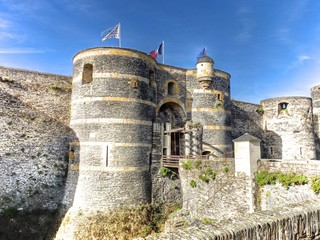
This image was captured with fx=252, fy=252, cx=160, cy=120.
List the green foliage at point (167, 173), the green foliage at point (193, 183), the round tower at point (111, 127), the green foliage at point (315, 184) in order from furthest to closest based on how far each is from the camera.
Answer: the green foliage at point (167, 173) → the green foliage at point (193, 183) → the round tower at point (111, 127) → the green foliage at point (315, 184)

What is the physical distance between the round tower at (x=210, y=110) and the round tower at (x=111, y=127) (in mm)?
4818

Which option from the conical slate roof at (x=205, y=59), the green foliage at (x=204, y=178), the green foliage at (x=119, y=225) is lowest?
the green foliage at (x=119, y=225)

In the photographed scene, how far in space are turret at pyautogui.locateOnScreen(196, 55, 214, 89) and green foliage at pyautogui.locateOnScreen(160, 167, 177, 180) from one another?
268 inches

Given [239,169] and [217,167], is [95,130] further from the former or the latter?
[239,169]

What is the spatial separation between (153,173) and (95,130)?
14.2 feet

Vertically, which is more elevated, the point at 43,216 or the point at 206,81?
the point at 206,81

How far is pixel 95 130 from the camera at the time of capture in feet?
46.0

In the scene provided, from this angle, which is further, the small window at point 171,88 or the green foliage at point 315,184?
the small window at point 171,88

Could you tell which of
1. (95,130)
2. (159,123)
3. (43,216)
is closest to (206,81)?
(159,123)

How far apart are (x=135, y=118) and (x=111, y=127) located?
4.80 ft

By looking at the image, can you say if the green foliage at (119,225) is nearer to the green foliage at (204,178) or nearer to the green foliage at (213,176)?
the green foliage at (204,178)

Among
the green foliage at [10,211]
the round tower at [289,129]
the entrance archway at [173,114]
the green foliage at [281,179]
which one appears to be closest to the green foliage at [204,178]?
the green foliage at [281,179]

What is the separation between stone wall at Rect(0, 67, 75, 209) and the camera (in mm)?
13625

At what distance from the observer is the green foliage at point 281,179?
9.95m
